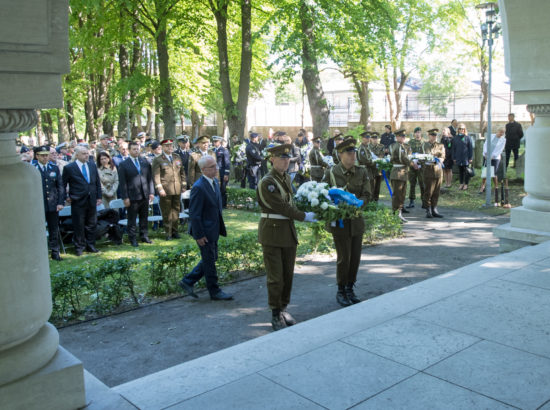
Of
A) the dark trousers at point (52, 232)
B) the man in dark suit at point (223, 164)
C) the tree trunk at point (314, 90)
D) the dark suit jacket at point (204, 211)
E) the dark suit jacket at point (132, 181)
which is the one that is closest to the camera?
the dark suit jacket at point (204, 211)

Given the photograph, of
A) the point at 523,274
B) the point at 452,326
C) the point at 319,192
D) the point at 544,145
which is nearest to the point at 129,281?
the point at 319,192

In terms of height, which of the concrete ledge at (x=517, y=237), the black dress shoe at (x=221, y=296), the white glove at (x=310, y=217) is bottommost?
the black dress shoe at (x=221, y=296)

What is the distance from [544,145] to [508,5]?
2202 mm

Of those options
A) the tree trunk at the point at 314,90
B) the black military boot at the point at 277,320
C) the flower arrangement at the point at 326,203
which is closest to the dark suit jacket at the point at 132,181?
the flower arrangement at the point at 326,203

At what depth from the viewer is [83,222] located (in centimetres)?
1131

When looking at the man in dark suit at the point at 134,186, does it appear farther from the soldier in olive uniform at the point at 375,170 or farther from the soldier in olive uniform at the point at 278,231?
the soldier in olive uniform at the point at 375,170

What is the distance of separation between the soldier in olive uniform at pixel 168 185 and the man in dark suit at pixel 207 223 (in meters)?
4.53

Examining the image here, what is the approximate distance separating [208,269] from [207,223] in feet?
2.21

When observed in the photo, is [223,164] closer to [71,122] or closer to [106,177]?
[106,177]

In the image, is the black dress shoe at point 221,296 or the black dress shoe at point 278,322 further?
the black dress shoe at point 221,296

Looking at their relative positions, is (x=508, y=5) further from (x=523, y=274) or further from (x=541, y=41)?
(x=523, y=274)

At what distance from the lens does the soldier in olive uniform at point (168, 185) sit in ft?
40.8

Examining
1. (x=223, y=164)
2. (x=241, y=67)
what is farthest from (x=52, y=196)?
(x=241, y=67)

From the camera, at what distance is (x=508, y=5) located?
8180mm
